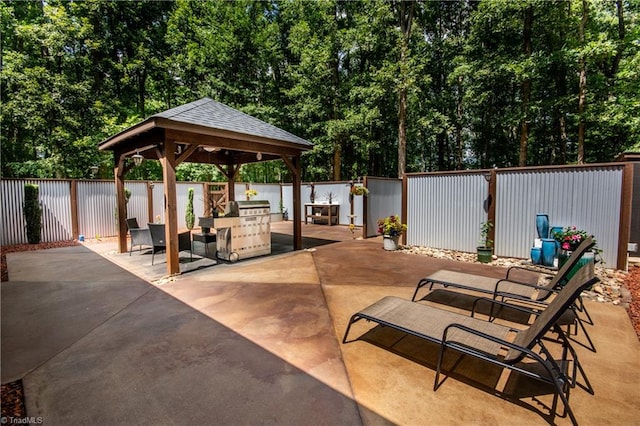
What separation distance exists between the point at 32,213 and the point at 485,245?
477 inches

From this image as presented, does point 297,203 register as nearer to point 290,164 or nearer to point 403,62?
point 290,164

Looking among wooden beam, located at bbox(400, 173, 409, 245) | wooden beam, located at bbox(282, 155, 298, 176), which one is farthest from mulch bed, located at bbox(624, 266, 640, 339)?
wooden beam, located at bbox(282, 155, 298, 176)

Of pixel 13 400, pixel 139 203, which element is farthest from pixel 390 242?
Answer: pixel 139 203

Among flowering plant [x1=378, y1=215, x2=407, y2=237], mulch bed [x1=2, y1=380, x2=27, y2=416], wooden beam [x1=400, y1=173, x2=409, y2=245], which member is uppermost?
wooden beam [x1=400, y1=173, x2=409, y2=245]

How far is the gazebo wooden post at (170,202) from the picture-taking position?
5.02 meters

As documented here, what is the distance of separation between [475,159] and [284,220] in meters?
13.9

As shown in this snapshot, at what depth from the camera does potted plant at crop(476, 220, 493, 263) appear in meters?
6.11

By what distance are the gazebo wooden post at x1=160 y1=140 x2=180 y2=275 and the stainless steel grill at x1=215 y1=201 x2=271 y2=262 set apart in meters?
0.92

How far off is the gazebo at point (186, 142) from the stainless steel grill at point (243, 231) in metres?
0.91

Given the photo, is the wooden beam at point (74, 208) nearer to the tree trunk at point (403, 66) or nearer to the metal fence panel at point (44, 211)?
the metal fence panel at point (44, 211)

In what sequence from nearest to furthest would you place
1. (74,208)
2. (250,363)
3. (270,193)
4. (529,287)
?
(250,363) → (529,287) → (74,208) → (270,193)

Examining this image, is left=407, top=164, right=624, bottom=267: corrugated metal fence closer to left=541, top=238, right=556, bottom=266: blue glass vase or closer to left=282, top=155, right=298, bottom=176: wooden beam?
left=541, top=238, right=556, bottom=266: blue glass vase

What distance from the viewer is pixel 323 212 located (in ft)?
44.9

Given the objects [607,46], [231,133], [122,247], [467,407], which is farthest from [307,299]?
[607,46]
